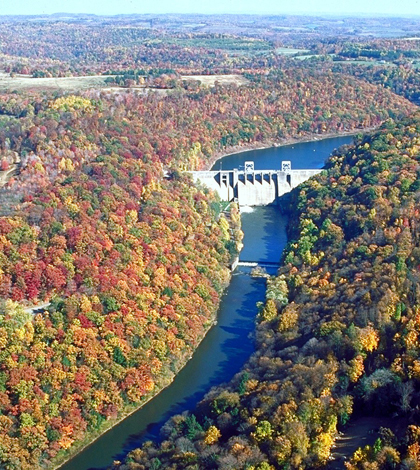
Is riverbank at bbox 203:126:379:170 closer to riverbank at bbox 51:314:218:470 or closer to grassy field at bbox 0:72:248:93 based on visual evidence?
grassy field at bbox 0:72:248:93

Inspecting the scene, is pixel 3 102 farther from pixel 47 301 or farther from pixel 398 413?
pixel 398 413

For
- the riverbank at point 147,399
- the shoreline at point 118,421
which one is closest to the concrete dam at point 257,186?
the riverbank at point 147,399

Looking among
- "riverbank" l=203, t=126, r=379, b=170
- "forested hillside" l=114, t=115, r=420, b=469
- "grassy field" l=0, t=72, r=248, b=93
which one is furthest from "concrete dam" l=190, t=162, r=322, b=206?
"grassy field" l=0, t=72, r=248, b=93

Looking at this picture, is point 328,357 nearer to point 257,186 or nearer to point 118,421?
point 118,421

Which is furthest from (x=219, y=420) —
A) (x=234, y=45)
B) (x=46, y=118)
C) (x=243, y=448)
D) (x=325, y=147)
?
(x=234, y=45)

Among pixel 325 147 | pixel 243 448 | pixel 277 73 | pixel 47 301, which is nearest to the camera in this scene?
pixel 243 448

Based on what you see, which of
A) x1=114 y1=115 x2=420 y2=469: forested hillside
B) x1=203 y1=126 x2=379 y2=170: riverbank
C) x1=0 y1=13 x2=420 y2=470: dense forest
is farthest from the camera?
x1=203 y1=126 x2=379 y2=170: riverbank
